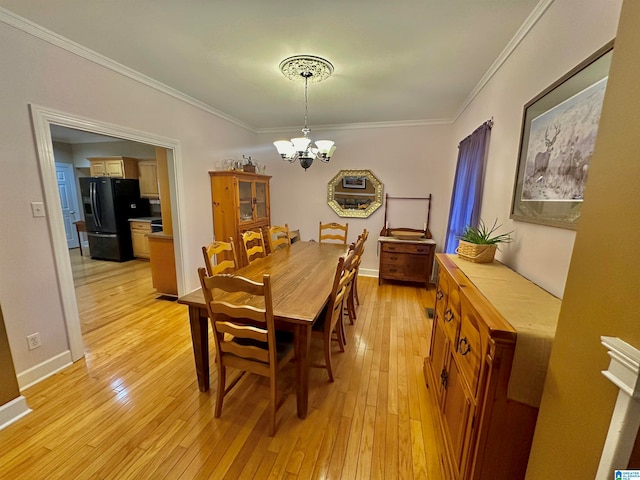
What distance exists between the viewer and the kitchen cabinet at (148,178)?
5.32 m

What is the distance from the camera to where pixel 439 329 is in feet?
5.71

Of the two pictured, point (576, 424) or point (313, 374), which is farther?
point (313, 374)

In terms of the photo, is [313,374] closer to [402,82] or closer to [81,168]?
[402,82]

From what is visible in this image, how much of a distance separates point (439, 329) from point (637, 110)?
4.88 feet

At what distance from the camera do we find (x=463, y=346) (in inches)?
46.7

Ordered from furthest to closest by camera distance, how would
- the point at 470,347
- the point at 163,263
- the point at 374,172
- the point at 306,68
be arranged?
the point at 374,172 → the point at 163,263 → the point at 306,68 → the point at 470,347

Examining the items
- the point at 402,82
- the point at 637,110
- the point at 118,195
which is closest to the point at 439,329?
the point at 637,110

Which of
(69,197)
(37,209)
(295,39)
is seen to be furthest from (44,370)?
(69,197)

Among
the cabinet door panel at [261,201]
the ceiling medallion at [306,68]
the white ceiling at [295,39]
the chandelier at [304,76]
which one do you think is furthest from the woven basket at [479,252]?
the cabinet door panel at [261,201]

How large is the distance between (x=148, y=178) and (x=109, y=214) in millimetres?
1031

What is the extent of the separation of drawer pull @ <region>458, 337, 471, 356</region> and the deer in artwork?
1001 millimetres

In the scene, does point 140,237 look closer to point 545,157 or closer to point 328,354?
point 328,354

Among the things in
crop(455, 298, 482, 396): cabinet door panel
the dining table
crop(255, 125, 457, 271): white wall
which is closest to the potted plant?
crop(455, 298, 482, 396): cabinet door panel

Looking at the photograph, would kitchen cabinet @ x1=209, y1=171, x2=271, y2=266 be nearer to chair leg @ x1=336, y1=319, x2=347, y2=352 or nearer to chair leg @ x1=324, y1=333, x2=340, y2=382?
chair leg @ x1=336, y1=319, x2=347, y2=352
